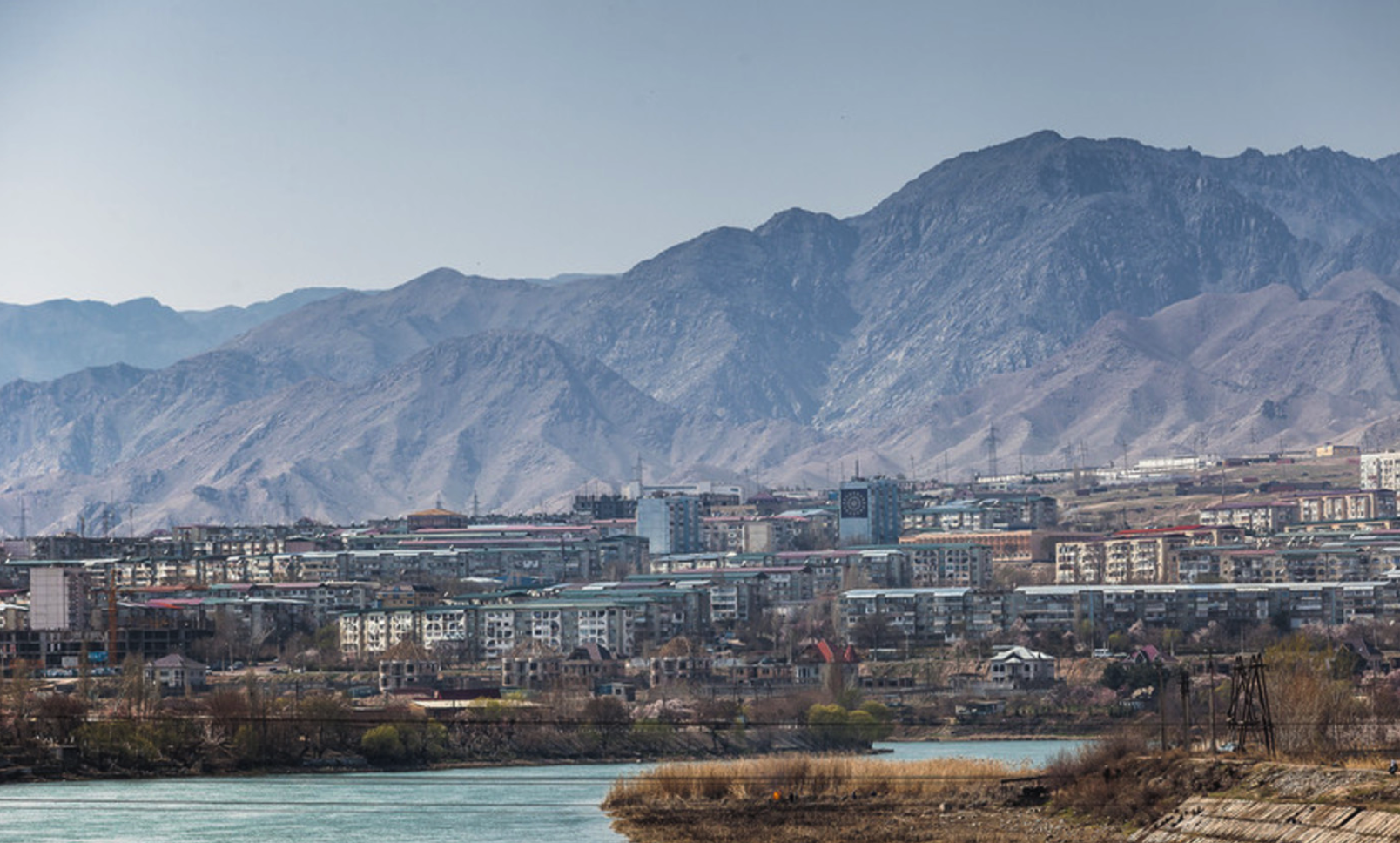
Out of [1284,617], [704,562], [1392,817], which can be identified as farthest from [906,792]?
[704,562]

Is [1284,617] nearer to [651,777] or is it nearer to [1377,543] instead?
[1377,543]

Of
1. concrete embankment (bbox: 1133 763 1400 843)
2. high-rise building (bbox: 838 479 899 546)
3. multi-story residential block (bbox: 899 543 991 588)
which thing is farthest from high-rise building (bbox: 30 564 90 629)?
concrete embankment (bbox: 1133 763 1400 843)

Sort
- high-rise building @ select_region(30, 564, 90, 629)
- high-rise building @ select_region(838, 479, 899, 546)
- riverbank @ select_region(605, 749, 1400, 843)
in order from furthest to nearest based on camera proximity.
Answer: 1. high-rise building @ select_region(838, 479, 899, 546)
2. high-rise building @ select_region(30, 564, 90, 629)
3. riverbank @ select_region(605, 749, 1400, 843)

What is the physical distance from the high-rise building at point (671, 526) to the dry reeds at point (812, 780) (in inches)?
5203

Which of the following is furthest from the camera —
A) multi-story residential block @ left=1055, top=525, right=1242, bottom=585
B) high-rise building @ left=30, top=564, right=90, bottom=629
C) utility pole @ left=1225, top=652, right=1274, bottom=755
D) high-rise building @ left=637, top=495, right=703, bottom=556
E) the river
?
high-rise building @ left=637, top=495, right=703, bottom=556

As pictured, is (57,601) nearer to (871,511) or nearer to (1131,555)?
(1131,555)

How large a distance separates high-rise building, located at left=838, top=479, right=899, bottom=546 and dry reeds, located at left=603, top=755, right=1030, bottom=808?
132 meters

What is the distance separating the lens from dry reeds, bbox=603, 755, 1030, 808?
57469 millimetres

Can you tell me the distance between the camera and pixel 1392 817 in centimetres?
3609

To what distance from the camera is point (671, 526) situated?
197m

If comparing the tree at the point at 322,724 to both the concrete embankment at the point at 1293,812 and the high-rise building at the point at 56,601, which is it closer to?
the concrete embankment at the point at 1293,812

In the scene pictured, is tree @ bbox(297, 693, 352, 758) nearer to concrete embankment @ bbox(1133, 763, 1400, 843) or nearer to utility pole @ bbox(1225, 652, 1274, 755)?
utility pole @ bbox(1225, 652, 1274, 755)

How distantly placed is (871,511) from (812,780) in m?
137

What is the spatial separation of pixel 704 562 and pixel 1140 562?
31126 millimetres
